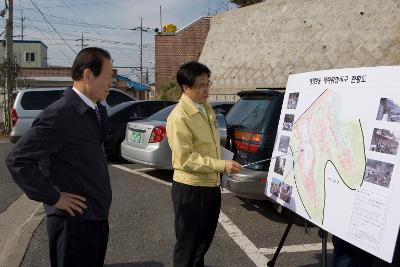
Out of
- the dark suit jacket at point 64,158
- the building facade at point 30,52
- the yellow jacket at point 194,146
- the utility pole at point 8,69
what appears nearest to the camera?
the dark suit jacket at point 64,158

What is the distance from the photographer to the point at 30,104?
42.5ft

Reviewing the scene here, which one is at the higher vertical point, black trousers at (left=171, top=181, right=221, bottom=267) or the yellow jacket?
the yellow jacket

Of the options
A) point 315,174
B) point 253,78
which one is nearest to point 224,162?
point 315,174

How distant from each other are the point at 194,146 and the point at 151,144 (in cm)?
480

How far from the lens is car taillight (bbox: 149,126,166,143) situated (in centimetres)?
786

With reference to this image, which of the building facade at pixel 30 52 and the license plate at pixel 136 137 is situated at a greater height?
the building facade at pixel 30 52

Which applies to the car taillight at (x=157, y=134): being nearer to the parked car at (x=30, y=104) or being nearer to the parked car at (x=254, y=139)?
the parked car at (x=254, y=139)

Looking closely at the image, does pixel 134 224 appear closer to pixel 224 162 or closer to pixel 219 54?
pixel 224 162

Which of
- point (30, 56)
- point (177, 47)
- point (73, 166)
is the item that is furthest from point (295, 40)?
point (30, 56)

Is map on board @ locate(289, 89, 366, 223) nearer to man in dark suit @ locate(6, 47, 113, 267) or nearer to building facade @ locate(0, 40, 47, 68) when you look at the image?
man in dark suit @ locate(6, 47, 113, 267)

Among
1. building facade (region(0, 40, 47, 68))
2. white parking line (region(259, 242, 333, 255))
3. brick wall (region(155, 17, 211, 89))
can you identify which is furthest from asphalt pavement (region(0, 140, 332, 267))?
building facade (region(0, 40, 47, 68))

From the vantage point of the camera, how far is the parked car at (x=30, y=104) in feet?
41.0

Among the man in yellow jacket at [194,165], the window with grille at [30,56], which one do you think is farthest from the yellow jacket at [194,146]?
the window with grille at [30,56]

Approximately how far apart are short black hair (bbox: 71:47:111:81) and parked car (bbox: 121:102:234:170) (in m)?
5.49
